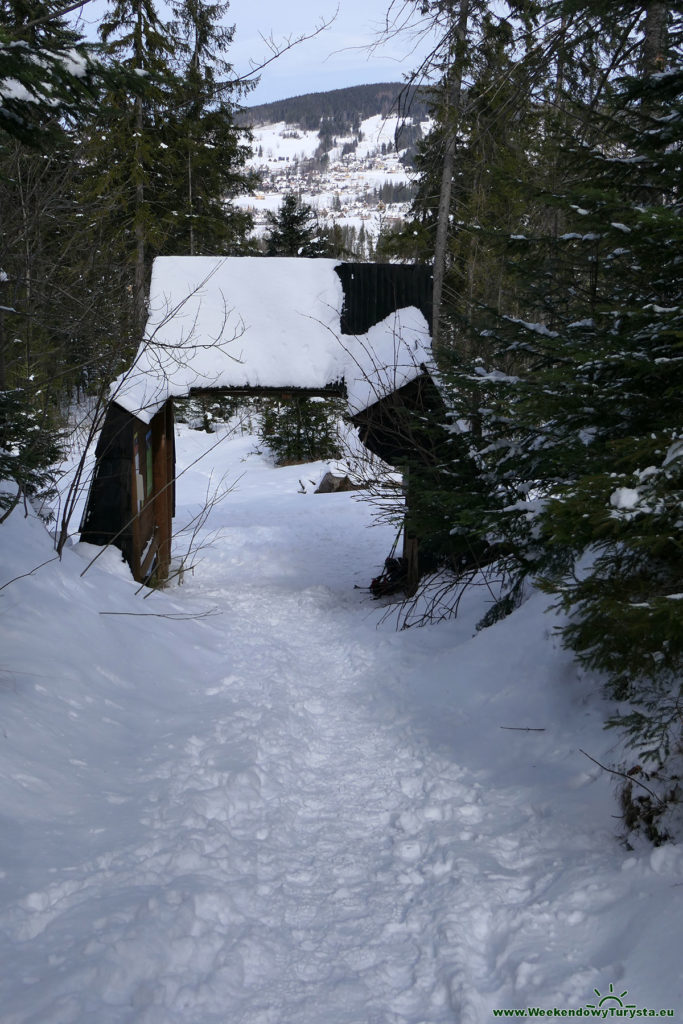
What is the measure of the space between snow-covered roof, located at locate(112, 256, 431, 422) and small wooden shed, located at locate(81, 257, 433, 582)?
2cm

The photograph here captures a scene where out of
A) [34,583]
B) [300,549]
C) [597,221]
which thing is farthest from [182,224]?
[597,221]

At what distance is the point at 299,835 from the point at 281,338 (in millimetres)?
8042

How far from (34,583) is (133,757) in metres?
2.05

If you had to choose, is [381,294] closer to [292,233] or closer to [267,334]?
[267,334]

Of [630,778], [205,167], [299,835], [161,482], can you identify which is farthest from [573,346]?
[205,167]

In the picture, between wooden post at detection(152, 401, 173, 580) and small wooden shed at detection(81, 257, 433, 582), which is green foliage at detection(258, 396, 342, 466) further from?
small wooden shed at detection(81, 257, 433, 582)

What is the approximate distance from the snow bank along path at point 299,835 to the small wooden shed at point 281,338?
3.68 meters

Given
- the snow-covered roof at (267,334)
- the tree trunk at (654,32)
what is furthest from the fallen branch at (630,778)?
the snow-covered roof at (267,334)

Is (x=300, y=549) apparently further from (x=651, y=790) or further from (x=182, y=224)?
(x=182, y=224)

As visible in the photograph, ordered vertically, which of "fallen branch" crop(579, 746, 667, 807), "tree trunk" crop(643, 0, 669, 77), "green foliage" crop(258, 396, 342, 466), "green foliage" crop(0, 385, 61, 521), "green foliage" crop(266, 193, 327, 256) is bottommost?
"green foliage" crop(258, 396, 342, 466)

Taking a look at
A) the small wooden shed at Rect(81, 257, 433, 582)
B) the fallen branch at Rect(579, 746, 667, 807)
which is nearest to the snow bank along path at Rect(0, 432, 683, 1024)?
the fallen branch at Rect(579, 746, 667, 807)

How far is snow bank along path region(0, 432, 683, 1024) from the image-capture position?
9.36 feet

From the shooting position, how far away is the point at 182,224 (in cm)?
2338

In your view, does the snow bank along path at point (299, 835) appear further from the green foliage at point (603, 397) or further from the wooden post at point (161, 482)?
the wooden post at point (161, 482)
